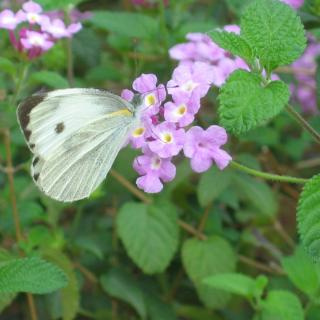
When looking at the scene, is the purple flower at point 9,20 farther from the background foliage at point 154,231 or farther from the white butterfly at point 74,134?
the white butterfly at point 74,134

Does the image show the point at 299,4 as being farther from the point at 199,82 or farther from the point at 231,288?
the point at 231,288

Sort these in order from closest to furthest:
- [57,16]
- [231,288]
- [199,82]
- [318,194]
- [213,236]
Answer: [318,194] < [199,82] < [231,288] < [213,236] < [57,16]

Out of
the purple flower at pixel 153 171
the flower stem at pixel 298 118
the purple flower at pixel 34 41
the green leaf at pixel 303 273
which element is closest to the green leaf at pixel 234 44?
the flower stem at pixel 298 118

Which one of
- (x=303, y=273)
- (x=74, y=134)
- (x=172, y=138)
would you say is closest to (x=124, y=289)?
(x=303, y=273)

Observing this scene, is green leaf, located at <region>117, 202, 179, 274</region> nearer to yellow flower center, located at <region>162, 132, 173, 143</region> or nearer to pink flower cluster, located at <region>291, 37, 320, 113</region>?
yellow flower center, located at <region>162, 132, 173, 143</region>

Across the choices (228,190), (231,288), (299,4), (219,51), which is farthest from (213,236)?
(299,4)

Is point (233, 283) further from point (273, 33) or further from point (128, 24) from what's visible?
point (128, 24)
